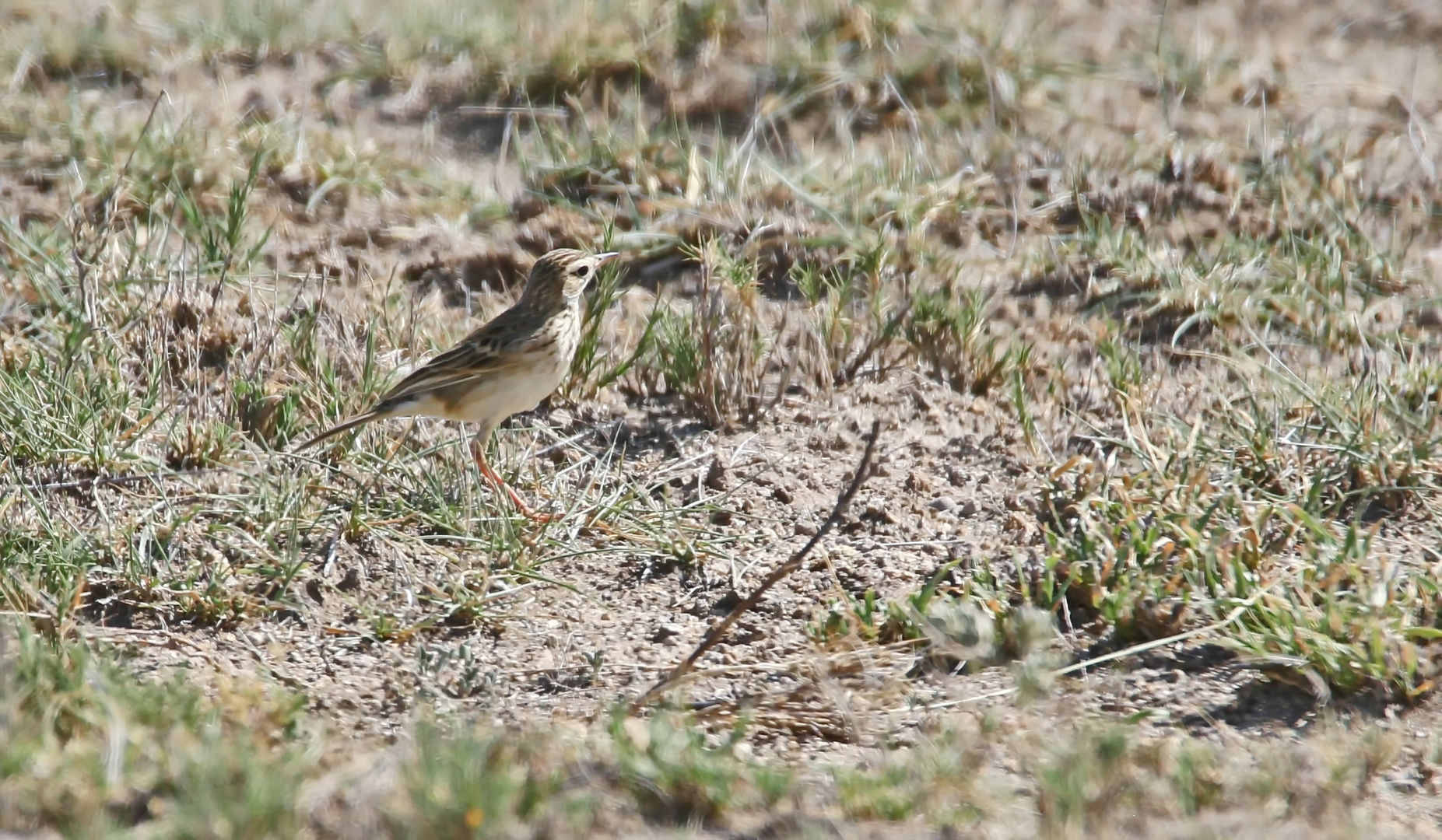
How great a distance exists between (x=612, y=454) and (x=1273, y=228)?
3.12 meters

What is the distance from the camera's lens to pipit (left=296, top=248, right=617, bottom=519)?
5641mm

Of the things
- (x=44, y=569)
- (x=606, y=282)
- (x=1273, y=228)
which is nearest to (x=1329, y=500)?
(x=1273, y=228)

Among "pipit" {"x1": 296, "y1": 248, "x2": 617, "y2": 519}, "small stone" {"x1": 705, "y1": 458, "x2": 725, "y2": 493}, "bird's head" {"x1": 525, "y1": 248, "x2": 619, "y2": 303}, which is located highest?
"bird's head" {"x1": 525, "y1": 248, "x2": 619, "y2": 303}

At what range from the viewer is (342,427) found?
555cm

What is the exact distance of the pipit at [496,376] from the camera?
18.5 feet

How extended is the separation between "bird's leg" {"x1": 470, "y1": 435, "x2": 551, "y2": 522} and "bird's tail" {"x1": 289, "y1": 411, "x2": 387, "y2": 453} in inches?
14.3

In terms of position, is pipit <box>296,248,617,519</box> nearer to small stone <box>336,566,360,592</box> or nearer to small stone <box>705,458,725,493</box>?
small stone <box>336,566,360,592</box>

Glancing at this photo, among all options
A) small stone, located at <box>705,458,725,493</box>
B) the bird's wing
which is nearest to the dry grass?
small stone, located at <box>705,458,725,493</box>

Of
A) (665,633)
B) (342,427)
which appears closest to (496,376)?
(342,427)

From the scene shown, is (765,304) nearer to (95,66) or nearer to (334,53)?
(334,53)

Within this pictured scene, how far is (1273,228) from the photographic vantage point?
695 centimetres

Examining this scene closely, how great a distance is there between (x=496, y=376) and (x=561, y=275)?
0.59 m

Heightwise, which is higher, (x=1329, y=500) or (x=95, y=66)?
(x=95, y=66)

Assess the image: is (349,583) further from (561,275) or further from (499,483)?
(561,275)
